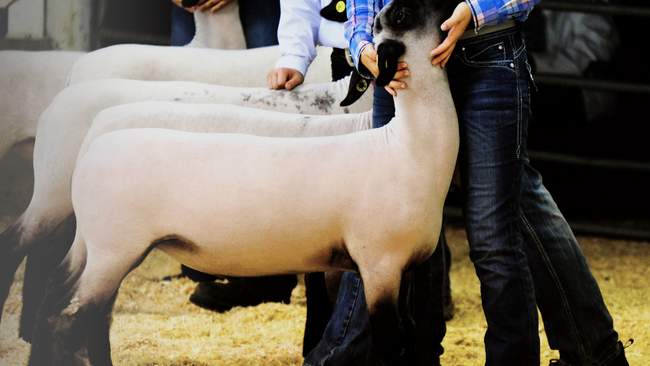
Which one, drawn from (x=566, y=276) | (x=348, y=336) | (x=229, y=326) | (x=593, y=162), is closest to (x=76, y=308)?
(x=348, y=336)

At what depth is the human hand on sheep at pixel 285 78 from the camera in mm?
1536

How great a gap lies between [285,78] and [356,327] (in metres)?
0.67

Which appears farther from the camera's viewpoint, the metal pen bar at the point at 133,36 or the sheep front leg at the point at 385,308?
the metal pen bar at the point at 133,36

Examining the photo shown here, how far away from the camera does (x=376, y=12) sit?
4.03ft

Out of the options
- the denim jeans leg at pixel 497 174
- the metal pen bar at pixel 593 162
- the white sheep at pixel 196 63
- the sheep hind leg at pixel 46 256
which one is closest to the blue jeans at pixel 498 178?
the denim jeans leg at pixel 497 174

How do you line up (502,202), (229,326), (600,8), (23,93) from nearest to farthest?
(502,202), (23,93), (229,326), (600,8)

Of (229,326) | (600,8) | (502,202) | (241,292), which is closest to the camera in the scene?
(502,202)

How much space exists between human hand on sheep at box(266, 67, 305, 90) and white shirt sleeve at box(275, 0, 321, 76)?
0.04 feet

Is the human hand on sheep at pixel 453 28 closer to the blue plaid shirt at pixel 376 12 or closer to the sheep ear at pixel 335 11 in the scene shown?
the blue plaid shirt at pixel 376 12

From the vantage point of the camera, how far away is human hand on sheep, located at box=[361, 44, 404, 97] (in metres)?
1.13

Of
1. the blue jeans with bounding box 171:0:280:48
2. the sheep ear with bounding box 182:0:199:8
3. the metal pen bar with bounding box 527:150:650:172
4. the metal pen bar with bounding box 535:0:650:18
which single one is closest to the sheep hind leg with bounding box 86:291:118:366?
the sheep ear with bounding box 182:0:199:8

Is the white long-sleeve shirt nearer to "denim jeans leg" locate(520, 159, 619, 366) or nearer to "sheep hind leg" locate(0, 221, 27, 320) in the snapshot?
"denim jeans leg" locate(520, 159, 619, 366)

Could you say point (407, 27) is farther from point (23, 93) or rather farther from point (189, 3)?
point (23, 93)

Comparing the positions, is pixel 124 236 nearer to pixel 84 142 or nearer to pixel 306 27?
pixel 84 142
